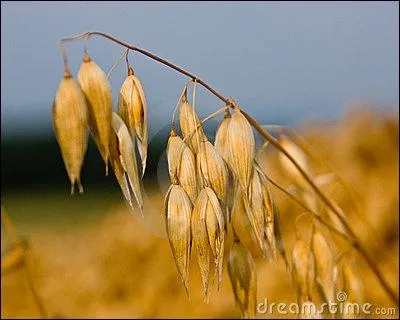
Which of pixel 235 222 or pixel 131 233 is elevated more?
pixel 235 222

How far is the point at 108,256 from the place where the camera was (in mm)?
1110

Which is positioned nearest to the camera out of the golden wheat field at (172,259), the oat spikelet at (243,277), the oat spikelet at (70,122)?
the oat spikelet at (70,122)

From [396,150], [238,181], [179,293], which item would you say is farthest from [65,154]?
[396,150]

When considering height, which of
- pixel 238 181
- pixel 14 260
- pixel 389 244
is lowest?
pixel 389 244

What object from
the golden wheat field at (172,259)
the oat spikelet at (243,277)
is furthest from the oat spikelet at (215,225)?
the golden wheat field at (172,259)

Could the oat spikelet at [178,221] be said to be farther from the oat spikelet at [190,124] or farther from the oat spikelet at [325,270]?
the oat spikelet at [325,270]

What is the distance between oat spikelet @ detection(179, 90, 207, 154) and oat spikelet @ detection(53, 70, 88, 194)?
72 millimetres

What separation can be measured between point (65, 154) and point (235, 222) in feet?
0.70

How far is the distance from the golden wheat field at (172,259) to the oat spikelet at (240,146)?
0.19m

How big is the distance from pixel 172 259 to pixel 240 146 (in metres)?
0.69

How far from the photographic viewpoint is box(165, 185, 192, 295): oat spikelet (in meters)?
0.42

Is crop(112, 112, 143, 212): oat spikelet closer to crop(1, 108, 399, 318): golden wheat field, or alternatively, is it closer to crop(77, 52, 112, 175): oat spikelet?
crop(77, 52, 112, 175): oat spikelet

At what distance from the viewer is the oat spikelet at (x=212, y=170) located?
435 mm

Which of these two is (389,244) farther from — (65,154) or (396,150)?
(65,154)
